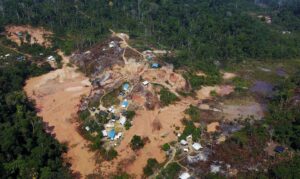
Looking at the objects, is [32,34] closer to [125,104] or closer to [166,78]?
[166,78]

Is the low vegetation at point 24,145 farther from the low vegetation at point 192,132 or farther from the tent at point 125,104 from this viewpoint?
the low vegetation at point 192,132

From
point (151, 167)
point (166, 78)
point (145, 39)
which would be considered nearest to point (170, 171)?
point (151, 167)

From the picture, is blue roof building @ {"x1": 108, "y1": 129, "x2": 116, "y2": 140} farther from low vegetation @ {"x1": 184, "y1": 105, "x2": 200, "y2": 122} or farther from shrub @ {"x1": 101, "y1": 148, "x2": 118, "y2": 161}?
low vegetation @ {"x1": 184, "y1": 105, "x2": 200, "y2": 122}

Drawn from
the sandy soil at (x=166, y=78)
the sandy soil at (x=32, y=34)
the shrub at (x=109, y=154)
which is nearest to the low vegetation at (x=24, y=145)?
the shrub at (x=109, y=154)

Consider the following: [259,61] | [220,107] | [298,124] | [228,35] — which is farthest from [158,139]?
[228,35]

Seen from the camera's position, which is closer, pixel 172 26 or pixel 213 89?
pixel 213 89
